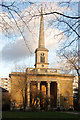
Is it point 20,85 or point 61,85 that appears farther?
point 61,85

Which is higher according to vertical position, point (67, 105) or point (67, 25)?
point (67, 25)

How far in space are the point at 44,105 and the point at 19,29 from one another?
126 feet

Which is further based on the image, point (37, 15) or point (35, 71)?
point (35, 71)

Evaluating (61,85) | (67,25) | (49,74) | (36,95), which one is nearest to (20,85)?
Result: (36,95)

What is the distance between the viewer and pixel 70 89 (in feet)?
196

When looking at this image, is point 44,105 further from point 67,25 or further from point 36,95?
point 67,25

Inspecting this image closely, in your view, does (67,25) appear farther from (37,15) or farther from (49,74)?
(49,74)

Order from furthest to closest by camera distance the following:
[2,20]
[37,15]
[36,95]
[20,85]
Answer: [20,85] → [36,95] → [37,15] → [2,20]

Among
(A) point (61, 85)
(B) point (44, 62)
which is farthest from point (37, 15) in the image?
(B) point (44, 62)

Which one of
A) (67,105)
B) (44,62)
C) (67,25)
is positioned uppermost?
(44,62)

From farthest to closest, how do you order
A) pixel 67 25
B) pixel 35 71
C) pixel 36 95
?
pixel 35 71 → pixel 36 95 → pixel 67 25

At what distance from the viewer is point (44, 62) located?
65125mm

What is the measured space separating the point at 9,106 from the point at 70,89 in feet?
60.9

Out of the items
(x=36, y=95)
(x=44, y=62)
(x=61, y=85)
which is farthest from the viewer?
(x=44, y=62)
